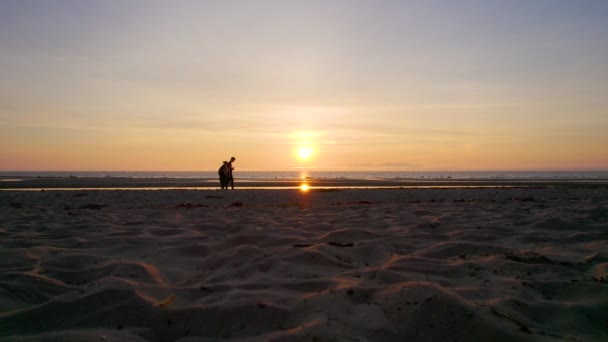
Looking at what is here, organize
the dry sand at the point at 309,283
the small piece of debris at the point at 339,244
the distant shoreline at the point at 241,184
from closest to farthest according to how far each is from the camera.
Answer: the dry sand at the point at 309,283 < the small piece of debris at the point at 339,244 < the distant shoreline at the point at 241,184

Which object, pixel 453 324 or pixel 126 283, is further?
pixel 126 283

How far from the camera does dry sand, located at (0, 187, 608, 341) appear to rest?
2148mm

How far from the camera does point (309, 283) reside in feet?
9.54

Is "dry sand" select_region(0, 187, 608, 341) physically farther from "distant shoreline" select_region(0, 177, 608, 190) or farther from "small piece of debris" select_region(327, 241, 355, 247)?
"distant shoreline" select_region(0, 177, 608, 190)

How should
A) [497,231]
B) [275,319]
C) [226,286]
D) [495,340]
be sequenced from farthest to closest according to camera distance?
[497,231]
[226,286]
[275,319]
[495,340]

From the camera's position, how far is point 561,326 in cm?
214

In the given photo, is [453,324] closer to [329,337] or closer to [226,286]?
[329,337]

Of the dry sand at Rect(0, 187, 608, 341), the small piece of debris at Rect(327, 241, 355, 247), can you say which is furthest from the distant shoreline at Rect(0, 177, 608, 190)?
the small piece of debris at Rect(327, 241, 355, 247)

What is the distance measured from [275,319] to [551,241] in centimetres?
366

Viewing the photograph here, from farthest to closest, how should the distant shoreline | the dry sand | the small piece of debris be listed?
1. the distant shoreline
2. the small piece of debris
3. the dry sand

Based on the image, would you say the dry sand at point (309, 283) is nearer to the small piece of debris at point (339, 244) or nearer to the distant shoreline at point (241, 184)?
the small piece of debris at point (339, 244)

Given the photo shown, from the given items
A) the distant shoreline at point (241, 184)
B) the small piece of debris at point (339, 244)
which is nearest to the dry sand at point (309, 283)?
the small piece of debris at point (339, 244)

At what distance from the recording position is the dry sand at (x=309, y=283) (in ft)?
7.05

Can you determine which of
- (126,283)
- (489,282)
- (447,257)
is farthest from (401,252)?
(126,283)
